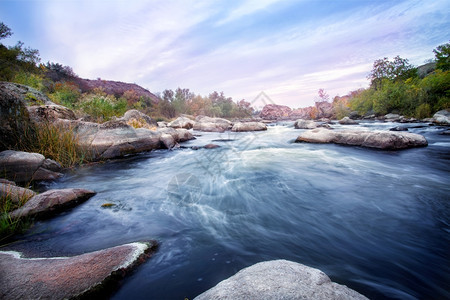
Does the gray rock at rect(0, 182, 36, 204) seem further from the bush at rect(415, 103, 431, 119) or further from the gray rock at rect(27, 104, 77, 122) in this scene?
the bush at rect(415, 103, 431, 119)

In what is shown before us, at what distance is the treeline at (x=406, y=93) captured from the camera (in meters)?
18.9

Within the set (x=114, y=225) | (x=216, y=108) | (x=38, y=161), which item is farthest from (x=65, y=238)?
(x=216, y=108)

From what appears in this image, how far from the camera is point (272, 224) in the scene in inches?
113

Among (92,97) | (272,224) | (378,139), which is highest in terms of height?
(92,97)

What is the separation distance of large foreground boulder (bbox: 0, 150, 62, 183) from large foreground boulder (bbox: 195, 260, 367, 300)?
4959 mm

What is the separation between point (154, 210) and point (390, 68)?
44856mm

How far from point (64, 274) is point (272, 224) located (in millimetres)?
2378

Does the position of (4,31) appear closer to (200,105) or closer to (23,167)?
(23,167)

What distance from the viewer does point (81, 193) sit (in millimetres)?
3615

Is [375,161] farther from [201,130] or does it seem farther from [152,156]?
[201,130]

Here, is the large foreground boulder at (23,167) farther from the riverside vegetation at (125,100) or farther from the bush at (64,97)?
the bush at (64,97)

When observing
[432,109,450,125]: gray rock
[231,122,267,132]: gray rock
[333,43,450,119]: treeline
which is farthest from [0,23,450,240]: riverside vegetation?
[231,122,267,132]: gray rock

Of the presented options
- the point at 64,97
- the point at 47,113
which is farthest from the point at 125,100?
the point at 47,113

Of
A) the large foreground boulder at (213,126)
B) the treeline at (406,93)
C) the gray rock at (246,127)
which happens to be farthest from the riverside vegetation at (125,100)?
the gray rock at (246,127)
